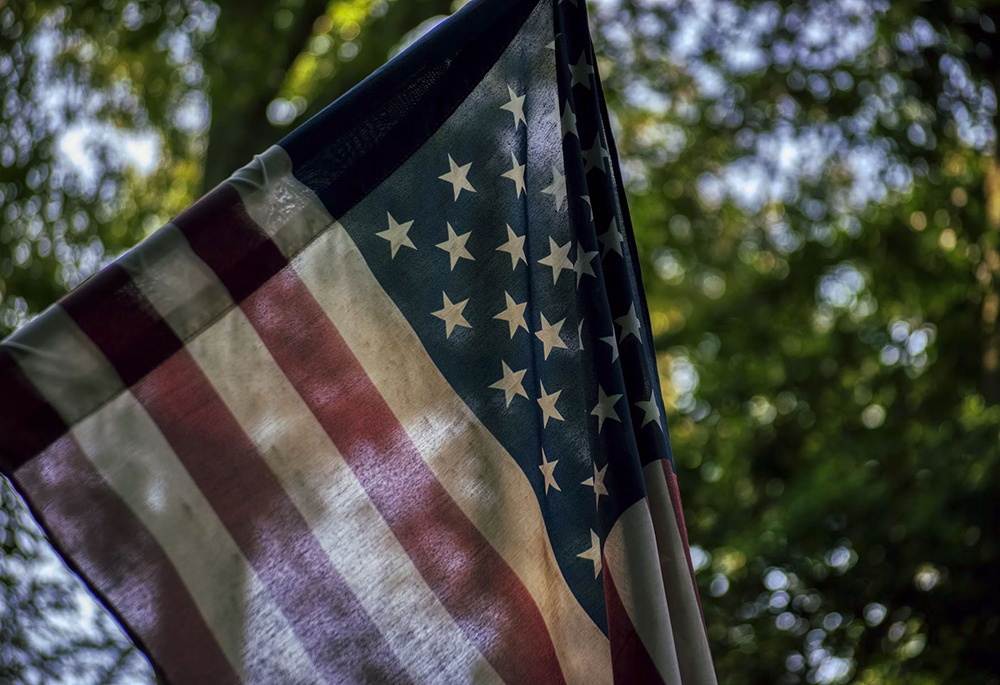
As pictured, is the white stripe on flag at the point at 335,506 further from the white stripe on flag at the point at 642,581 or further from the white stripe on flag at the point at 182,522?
the white stripe on flag at the point at 642,581

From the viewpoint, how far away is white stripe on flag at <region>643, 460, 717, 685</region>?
7.78ft

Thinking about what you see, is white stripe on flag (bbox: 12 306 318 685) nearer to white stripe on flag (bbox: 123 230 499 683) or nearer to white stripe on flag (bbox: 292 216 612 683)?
white stripe on flag (bbox: 123 230 499 683)

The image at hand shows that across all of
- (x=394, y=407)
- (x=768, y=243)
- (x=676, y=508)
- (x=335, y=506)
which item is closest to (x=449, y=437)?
(x=394, y=407)

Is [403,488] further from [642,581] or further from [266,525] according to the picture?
[642,581]

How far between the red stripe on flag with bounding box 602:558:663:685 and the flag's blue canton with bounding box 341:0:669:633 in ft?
0.13

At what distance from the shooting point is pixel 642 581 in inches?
90.6

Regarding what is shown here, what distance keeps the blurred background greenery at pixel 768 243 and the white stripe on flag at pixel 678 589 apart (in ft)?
14.6

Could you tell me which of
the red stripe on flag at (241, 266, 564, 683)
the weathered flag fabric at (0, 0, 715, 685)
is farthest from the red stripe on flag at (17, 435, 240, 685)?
the red stripe on flag at (241, 266, 564, 683)

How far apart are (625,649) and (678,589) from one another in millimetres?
221

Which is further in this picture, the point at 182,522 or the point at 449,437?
the point at 449,437

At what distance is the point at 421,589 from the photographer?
2148mm

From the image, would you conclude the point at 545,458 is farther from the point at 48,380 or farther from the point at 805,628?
the point at 805,628

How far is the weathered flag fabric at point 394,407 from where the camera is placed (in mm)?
1904

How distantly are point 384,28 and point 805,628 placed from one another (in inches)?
226
